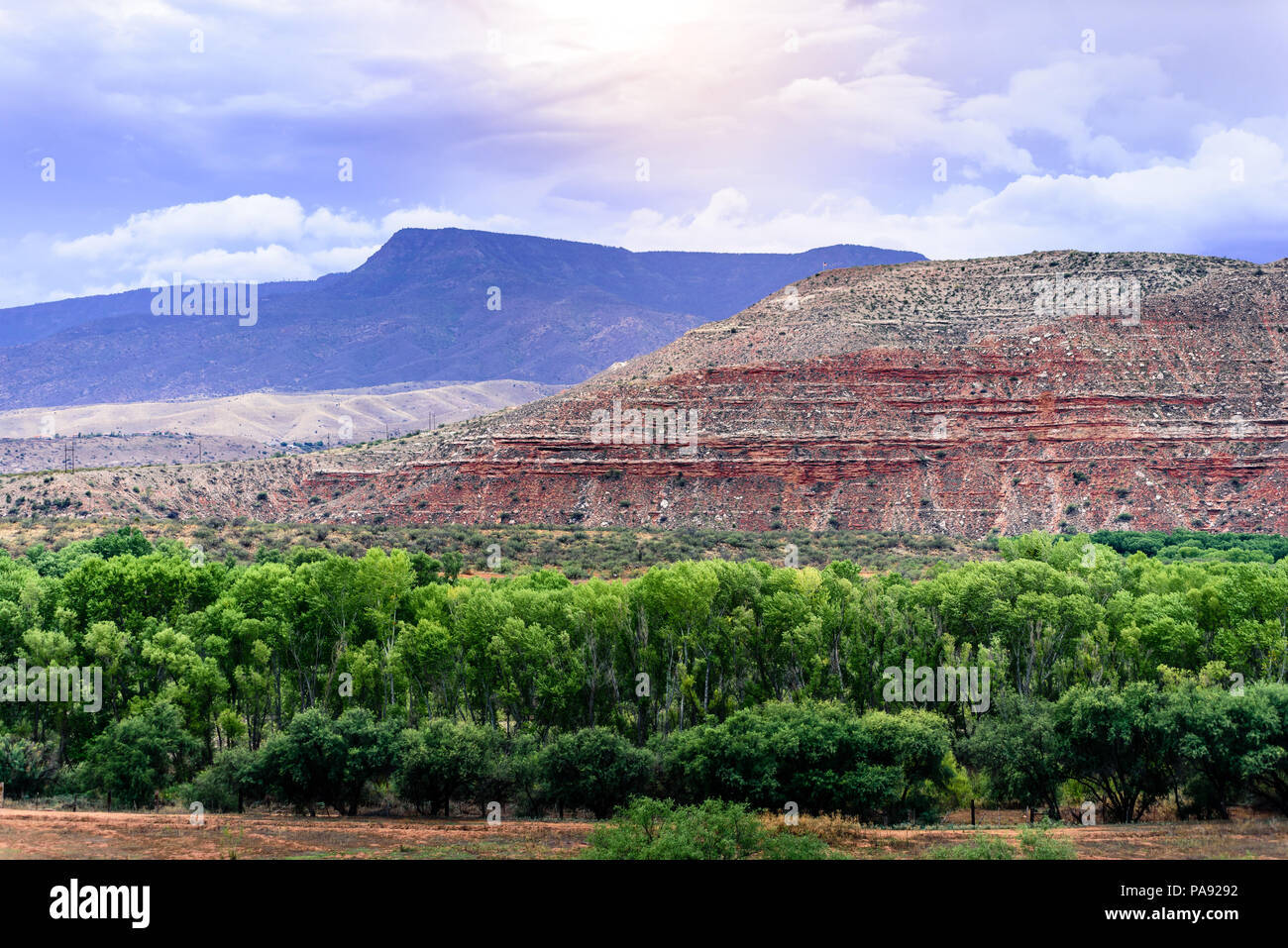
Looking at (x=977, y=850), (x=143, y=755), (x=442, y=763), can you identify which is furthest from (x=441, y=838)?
(x=977, y=850)

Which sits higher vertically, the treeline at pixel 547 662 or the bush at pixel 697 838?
the treeline at pixel 547 662

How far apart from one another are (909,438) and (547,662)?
7096cm

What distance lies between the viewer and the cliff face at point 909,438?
99250mm

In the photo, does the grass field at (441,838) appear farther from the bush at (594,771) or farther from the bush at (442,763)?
the bush at (442,763)

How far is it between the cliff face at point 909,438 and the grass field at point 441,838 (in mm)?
A: 66276

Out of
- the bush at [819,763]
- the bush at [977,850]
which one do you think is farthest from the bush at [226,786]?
the bush at [977,850]

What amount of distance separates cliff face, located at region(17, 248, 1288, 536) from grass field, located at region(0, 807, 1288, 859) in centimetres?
6628

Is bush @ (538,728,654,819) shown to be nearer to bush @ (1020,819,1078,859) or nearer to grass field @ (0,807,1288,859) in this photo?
grass field @ (0,807,1288,859)

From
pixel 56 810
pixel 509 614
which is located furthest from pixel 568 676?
pixel 56 810

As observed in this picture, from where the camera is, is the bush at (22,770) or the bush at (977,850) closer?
the bush at (977,850)

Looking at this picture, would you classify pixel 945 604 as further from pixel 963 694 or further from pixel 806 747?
pixel 806 747

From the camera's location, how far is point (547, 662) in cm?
3947

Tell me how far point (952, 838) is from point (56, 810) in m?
23.7

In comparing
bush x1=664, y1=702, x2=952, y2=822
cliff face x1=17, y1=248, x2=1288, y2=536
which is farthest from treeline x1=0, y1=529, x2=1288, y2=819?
cliff face x1=17, y1=248, x2=1288, y2=536
